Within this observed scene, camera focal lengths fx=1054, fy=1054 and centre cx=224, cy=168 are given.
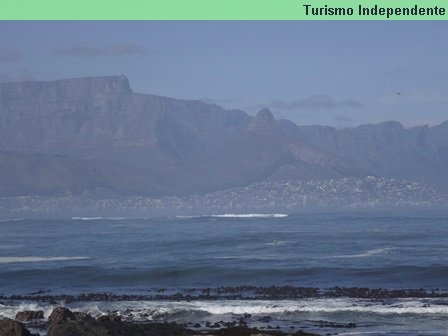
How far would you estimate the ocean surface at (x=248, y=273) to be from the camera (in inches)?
1998

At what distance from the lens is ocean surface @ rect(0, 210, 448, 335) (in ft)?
167

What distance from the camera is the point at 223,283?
73.0 metres

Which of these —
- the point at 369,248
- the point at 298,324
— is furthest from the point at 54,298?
the point at 369,248

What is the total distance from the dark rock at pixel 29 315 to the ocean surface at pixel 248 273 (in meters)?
1.46

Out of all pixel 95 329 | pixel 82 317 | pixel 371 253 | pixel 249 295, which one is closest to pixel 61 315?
pixel 82 317

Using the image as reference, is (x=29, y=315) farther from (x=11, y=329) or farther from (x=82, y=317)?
(x=11, y=329)

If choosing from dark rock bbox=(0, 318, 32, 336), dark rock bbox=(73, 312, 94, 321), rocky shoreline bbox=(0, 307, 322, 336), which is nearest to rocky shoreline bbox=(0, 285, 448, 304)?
rocky shoreline bbox=(0, 307, 322, 336)

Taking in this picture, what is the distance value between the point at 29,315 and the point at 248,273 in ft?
97.7

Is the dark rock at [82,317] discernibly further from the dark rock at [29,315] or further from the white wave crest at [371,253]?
the white wave crest at [371,253]

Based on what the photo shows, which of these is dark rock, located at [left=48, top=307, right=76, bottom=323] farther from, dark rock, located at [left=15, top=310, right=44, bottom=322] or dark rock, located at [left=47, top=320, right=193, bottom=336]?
dark rock, located at [left=47, top=320, right=193, bottom=336]

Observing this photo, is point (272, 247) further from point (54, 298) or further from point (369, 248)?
point (54, 298)

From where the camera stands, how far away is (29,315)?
165 feet

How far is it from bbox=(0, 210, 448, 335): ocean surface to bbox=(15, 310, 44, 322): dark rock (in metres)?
1.46

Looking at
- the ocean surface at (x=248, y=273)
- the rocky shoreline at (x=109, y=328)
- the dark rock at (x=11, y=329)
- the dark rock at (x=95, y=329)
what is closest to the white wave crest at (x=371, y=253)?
the ocean surface at (x=248, y=273)
